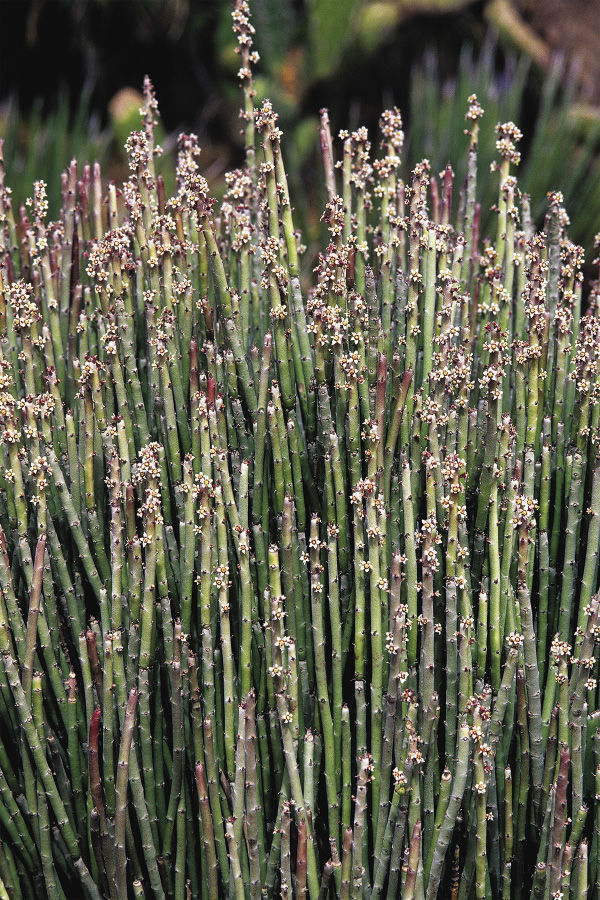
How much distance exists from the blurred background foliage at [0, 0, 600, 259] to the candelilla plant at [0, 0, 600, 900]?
2.86m

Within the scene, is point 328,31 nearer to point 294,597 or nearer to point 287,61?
point 287,61

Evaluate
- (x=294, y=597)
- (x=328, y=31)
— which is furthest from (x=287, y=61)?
(x=294, y=597)

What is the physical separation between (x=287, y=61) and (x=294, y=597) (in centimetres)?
572

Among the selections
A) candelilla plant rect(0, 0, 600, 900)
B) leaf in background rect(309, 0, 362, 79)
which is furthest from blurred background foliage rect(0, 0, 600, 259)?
candelilla plant rect(0, 0, 600, 900)

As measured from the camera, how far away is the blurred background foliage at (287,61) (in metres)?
5.59

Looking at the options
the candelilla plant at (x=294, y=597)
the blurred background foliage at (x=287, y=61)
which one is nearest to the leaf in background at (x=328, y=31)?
the blurred background foliage at (x=287, y=61)

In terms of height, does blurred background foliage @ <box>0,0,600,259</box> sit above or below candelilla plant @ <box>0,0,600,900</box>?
above

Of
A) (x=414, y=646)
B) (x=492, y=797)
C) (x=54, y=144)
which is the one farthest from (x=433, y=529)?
(x=54, y=144)

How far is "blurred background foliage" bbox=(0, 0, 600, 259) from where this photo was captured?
559cm

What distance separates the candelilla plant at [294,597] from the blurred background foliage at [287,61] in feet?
9.38

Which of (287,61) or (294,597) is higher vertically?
(287,61)

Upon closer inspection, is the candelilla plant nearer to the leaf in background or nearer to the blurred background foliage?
the blurred background foliage

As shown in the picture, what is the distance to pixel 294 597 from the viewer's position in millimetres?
1707

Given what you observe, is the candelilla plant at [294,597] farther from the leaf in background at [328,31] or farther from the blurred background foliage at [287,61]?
the leaf in background at [328,31]
